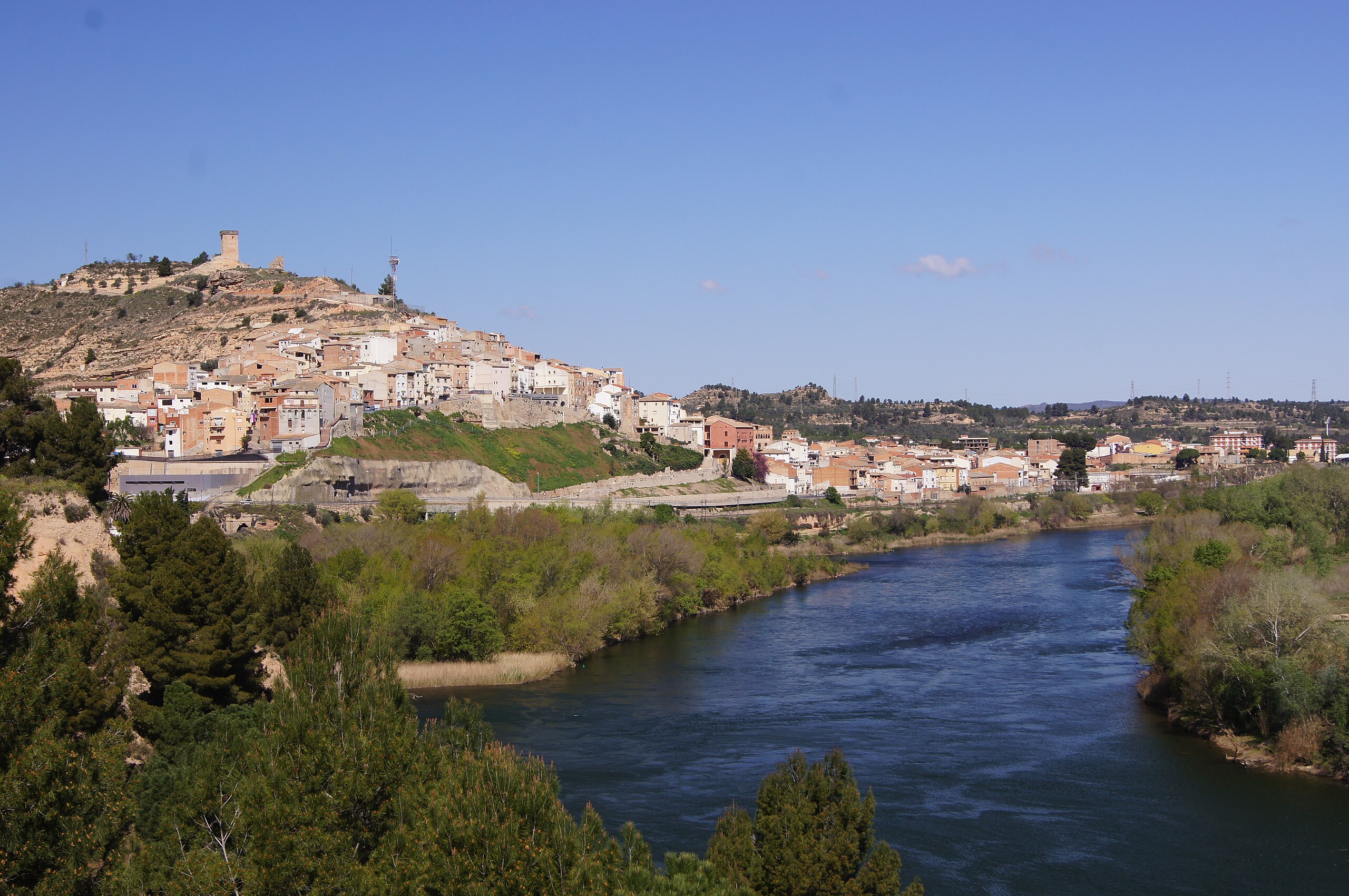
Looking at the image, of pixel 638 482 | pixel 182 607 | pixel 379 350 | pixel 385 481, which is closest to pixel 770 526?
pixel 638 482

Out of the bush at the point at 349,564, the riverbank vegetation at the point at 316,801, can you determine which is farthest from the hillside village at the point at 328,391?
the riverbank vegetation at the point at 316,801

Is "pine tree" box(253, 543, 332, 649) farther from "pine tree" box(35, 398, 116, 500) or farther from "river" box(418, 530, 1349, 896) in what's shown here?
"pine tree" box(35, 398, 116, 500)

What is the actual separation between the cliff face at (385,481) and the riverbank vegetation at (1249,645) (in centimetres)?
2252

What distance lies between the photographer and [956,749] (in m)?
16.7

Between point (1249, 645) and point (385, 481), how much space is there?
2829cm

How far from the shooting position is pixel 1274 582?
16.9m

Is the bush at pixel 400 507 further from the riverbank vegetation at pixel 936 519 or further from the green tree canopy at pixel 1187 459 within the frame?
the green tree canopy at pixel 1187 459

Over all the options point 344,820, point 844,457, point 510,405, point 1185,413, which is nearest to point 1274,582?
point 344,820

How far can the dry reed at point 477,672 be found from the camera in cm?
2117

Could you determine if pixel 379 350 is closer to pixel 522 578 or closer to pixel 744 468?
pixel 744 468

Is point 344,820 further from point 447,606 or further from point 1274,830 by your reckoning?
point 447,606

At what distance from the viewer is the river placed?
12742 millimetres

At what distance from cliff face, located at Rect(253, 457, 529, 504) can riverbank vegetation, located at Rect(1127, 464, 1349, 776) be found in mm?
22518

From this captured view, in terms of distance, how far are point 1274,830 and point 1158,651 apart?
18.1 feet
